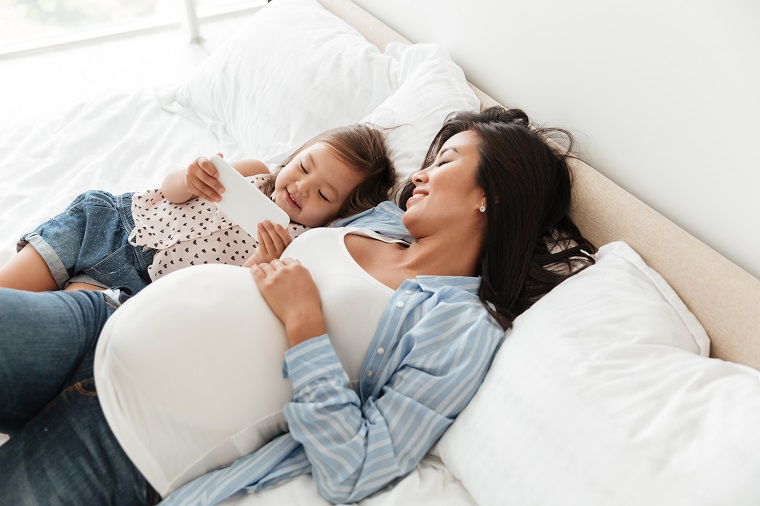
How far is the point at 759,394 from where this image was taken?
796 mm

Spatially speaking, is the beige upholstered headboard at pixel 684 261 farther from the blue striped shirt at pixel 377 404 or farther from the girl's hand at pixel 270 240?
the girl's hand at pixel 270 240

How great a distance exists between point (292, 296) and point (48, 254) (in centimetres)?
60

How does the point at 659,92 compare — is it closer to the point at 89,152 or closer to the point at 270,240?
the point at 270,240

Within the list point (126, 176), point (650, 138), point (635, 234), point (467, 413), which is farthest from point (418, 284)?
point (126, 176)

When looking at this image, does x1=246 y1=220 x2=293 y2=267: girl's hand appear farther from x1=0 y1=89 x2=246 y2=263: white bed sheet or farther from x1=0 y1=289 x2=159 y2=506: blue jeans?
x1=0 y1=89 x2=246 y2=263: white bed sheet

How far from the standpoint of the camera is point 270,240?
1243 millimetres

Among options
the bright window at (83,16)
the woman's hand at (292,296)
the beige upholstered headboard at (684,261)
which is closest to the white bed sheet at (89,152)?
the woman's hand at (292,296)

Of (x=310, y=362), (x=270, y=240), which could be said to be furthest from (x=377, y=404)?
(x=270, y=240)

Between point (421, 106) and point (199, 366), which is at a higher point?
point (421, 106)

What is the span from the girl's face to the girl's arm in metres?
0.19

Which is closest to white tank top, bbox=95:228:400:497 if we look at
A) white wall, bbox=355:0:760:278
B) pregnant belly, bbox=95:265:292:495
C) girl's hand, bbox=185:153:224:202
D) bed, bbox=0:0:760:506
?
pregnant belly, bbox=95:265:292:495

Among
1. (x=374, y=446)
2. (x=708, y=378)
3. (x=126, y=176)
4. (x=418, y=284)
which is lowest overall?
(x=126, y=176)

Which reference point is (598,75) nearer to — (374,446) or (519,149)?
(519,149)

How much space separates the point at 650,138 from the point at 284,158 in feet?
2.97
